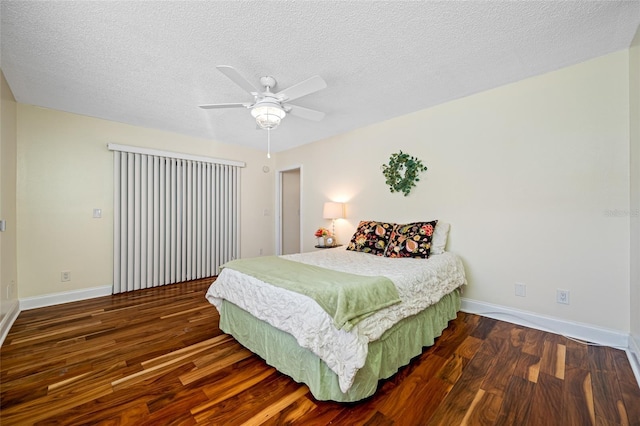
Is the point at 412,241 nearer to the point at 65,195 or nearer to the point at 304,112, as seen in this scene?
the point at 304,112

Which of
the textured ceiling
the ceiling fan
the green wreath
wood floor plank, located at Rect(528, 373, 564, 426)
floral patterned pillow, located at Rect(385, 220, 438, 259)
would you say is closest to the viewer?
wood floor plank, located at Rect(528, 373, 564, 426)

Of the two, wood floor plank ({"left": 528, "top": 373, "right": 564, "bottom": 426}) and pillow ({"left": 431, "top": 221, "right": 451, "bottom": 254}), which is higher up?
pillow ({"left": 431, "top": 221, "right": 451, "bottom": 254})

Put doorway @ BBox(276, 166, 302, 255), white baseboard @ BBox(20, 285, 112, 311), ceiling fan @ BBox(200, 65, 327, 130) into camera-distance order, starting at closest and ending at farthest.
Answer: ceiling fan @ BBox(200, 65, 327, 130) → white baseboard @ BBox(20, 285, 112, 311) → doorway @ BBox(276, 166, 302, 255)

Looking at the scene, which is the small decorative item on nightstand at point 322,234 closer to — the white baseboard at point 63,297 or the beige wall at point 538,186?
the beige wall at point 538,186

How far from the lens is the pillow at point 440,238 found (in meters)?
2.90

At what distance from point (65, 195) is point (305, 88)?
3.38m

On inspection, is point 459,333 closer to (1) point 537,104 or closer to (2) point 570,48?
(1) point 537,104

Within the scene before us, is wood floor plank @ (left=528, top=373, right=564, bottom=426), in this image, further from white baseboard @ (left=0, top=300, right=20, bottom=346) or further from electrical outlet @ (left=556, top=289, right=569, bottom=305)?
white baseboard @ (left=0, top=300, right=20, bottom=346)

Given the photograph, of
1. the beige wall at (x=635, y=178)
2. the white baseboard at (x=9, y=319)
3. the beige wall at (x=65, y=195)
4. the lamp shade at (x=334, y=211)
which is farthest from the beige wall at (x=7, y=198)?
the beige wall at (x=635, y=178)

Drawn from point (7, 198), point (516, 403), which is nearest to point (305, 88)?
point (516, 403)

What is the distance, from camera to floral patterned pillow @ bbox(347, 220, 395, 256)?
312cm

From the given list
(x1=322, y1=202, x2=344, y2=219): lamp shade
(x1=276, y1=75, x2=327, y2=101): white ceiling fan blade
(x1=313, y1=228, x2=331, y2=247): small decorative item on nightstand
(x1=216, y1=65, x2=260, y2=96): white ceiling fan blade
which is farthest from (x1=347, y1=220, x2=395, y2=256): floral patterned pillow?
(x1=216, y1=65, x2=260, y2=96): white ceiling fan blade

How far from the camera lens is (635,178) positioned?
1.93 meters

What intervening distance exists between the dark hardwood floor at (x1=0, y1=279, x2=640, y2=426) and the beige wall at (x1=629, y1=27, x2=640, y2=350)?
1.23ft
